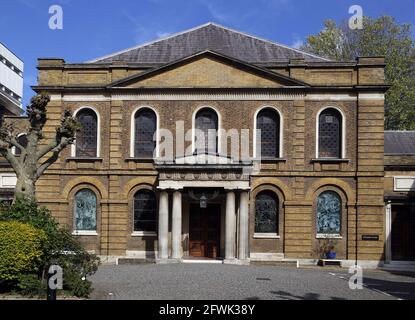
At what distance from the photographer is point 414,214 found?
82.0 ft

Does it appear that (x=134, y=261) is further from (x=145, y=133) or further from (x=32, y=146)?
(x=32, y=146)

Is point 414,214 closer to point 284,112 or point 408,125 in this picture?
point 284,112

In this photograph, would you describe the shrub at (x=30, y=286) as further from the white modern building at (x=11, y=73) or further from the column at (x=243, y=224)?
the white modern building at (x=11, y=73)

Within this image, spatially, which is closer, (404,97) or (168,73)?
(168,73)

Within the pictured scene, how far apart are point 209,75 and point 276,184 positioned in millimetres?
6005

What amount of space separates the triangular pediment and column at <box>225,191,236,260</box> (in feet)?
17.8

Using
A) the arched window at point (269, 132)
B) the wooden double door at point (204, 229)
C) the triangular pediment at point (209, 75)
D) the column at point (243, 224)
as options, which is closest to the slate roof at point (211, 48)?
the triangular pediment at point (209, 75)

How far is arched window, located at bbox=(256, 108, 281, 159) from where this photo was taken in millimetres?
24781

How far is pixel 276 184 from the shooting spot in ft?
80.1

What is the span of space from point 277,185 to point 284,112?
344 centimetres

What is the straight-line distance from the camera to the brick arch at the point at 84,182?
25.0m
